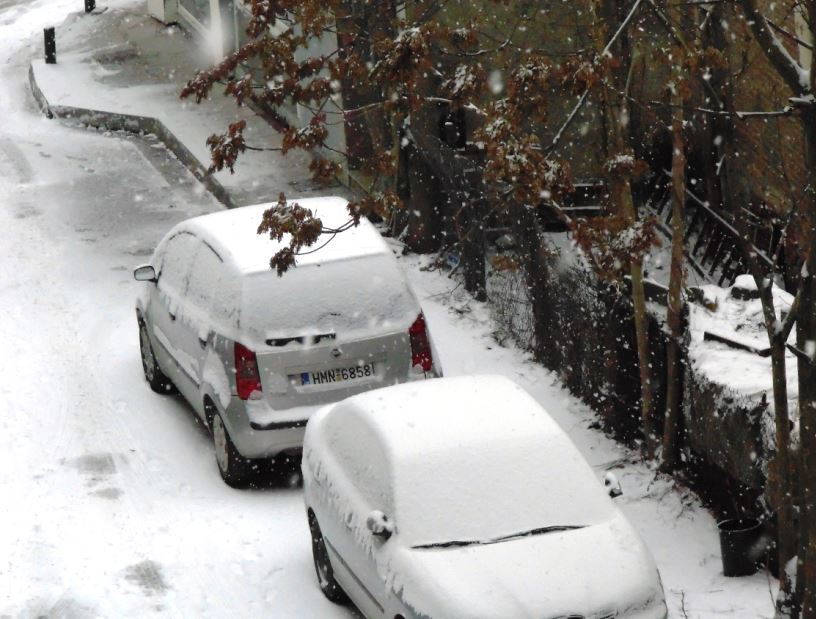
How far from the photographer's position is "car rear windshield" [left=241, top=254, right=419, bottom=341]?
11164 millimetres

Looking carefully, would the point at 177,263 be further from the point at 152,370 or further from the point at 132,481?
the point at 132,481

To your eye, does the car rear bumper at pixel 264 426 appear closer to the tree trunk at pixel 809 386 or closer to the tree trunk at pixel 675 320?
the tree trunk at pixel 675 320

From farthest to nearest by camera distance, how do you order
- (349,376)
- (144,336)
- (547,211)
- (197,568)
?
(547,211) < (144,336) < (349,376) < (197,568)

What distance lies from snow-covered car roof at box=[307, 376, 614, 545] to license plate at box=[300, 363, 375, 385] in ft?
6.51

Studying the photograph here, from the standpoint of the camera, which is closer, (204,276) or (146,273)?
(204,276)

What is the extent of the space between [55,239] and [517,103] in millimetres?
11309

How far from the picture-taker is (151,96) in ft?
87.6

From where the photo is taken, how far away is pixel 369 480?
8.80m

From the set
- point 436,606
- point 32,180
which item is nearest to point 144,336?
point 436,606

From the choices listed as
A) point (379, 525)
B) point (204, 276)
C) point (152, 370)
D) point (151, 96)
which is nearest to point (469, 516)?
point (379, 525)

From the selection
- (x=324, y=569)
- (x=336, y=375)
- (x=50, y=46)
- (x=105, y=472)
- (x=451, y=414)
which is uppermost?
(x=451, y=414)

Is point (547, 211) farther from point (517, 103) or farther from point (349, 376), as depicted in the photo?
point (517, 103)

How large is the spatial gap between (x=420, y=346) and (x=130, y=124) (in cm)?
1507

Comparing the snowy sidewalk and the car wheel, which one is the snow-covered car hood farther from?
the snowy sidewalk
